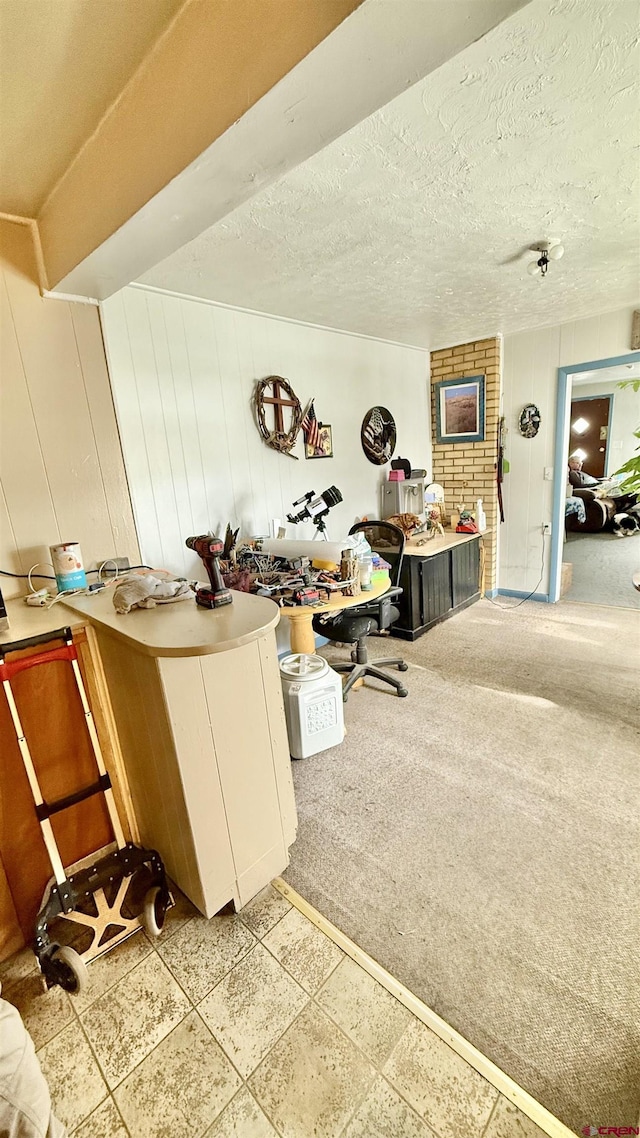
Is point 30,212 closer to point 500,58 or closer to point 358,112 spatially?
point 358,112

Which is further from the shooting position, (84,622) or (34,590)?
(34,590)

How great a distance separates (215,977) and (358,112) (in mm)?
2251

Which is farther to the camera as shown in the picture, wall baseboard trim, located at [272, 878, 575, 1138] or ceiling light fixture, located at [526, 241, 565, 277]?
ceiling light fixture, located at [526, 241, 565, 277]

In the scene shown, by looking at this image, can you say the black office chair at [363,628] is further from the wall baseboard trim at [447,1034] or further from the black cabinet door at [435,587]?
the wall baseboard trim at [447,1034]

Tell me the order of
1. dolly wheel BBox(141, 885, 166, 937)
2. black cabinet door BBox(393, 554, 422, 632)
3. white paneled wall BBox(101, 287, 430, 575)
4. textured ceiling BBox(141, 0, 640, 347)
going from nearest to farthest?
textured ceiling BBox(141, 0, 640, 347) < dolly wheel BBox(141, 885, 166, 937) < white paneled wall BBox(101, 287, 430, 575) < black cabinet door BBox(393, 554, 422, 632)

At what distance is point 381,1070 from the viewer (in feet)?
3.58

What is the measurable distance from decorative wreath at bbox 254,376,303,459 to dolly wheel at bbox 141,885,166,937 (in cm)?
243

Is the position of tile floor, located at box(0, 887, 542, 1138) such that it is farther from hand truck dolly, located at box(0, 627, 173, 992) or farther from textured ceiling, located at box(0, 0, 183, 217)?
textured ceiling, located at box(0, 0, 183, 217)

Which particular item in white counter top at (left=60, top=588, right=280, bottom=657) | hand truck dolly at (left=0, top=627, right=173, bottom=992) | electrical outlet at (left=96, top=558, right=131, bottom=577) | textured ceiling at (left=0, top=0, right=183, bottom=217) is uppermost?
textured ceiling at (left=0, top=0, right=183, bottom=217)

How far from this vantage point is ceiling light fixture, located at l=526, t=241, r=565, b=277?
2.20 meters

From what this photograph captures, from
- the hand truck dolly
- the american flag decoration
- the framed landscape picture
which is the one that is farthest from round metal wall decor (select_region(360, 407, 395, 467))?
the hand truck dolly

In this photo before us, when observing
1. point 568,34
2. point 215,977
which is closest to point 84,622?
point 215,977

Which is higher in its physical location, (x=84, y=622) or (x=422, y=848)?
(x=84, y=622)

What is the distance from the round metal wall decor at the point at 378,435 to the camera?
376 centimetres
